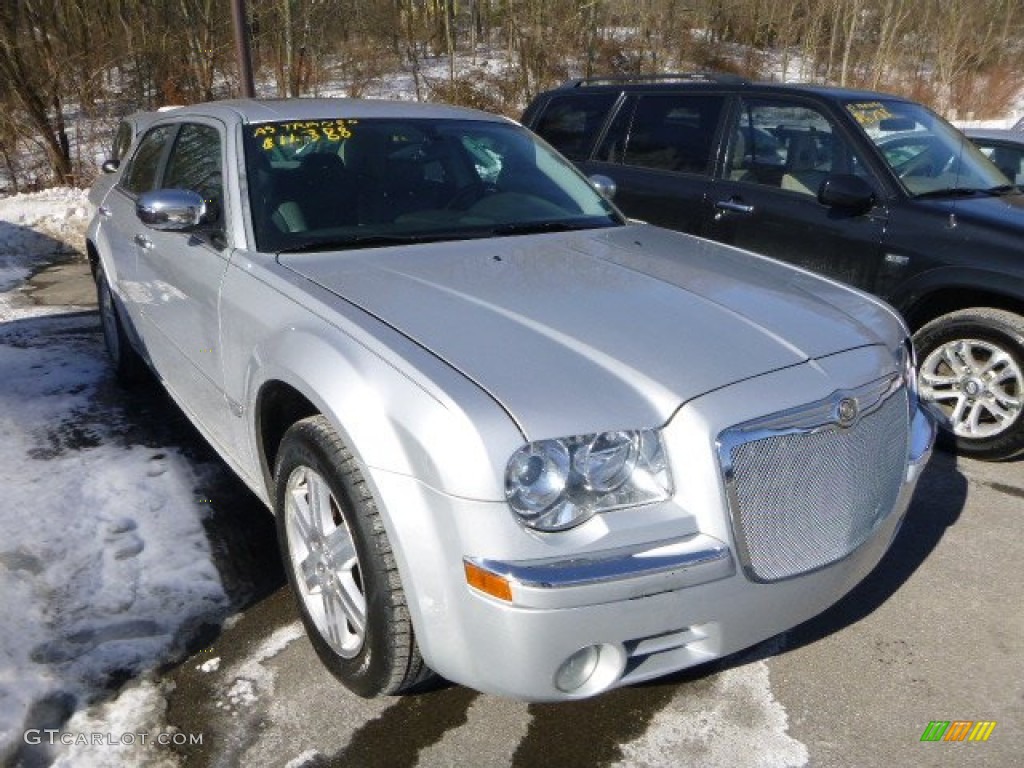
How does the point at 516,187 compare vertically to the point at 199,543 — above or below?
above

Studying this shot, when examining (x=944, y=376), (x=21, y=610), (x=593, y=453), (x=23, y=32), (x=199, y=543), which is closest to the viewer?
(x=593, y=453)

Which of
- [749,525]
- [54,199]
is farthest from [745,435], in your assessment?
[54,199]

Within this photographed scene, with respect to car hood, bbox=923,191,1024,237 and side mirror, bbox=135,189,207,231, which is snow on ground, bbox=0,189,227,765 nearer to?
side mirror, bbox=135,189,207,231

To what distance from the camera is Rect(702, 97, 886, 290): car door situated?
4.51m

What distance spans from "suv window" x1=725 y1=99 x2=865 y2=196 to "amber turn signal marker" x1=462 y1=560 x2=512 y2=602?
3.72m

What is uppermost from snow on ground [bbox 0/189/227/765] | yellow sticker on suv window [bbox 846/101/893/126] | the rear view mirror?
yellow sticker on suv window [bbox 846/101/893/126]

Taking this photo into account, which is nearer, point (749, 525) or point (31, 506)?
point (749, 525)

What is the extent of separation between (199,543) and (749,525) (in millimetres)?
2216

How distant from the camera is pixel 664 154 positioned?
554 centimetres

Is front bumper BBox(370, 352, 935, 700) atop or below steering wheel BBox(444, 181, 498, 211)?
below

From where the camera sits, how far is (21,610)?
277cm

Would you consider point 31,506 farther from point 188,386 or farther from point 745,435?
point 745,435

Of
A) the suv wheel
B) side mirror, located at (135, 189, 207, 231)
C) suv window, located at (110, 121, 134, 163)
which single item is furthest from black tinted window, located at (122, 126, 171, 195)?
the suv wheel

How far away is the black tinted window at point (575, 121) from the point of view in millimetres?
6008
